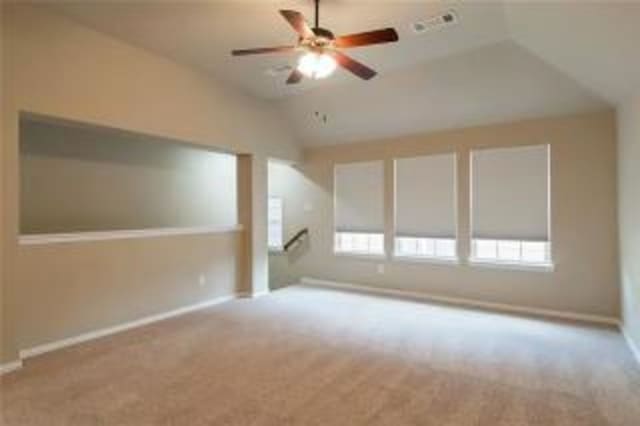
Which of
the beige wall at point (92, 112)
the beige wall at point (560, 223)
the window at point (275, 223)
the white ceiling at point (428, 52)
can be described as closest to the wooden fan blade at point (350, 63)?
the white ceiling at point (428, 52)

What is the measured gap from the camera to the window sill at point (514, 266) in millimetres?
4840

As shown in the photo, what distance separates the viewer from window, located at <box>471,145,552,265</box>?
16.0 ft

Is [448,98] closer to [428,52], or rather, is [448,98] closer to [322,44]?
[428,52]

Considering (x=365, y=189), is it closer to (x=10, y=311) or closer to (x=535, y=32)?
(x=535, y=32)

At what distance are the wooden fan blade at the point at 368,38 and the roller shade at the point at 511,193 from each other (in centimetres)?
319

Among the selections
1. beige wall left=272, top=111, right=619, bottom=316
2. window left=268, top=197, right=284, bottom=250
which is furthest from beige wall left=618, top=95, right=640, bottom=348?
window left=268, top=197, right=284, bottom=250

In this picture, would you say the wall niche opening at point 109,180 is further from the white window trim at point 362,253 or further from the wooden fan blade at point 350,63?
the wooden fan blade at point 350,63

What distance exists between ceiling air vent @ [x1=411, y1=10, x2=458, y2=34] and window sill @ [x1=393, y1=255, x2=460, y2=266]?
3.29 m

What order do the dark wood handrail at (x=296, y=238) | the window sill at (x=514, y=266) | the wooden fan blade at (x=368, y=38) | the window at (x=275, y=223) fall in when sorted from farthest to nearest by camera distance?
the window at (x=275, y=223) < the dark wood handrail at (x=296, y=238) < the window sill at (x=514, y=266) < the wooden fan blade at (x=368, y=38)

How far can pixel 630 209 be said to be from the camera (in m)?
3.68

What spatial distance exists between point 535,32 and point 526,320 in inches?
129

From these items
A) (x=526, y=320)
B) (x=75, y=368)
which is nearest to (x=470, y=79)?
(x=526, y=320)

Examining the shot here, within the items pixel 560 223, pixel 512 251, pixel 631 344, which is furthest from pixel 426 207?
pixel 631 344

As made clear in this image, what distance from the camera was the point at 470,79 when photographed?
4.53 m
